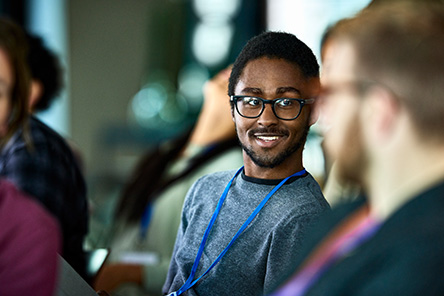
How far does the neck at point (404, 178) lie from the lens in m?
0.60

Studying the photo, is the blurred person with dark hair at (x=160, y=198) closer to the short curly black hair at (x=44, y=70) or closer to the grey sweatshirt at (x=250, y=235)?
the grey sweatshirt at (x=250, y=235)

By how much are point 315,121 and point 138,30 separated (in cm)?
552

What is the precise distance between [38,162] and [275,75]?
0.67m

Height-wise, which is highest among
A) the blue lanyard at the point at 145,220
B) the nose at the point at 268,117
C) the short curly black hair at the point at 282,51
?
the short curly black hair at the point at 282,51

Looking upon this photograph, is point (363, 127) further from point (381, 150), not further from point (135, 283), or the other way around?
point (135, 283)

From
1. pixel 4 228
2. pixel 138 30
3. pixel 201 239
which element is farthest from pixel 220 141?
pixel 138 30

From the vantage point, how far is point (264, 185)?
0.89 meters

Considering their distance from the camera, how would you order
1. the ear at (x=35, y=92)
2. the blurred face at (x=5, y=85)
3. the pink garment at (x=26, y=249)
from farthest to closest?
the ear at (x=35, y=92), the blurred face at (x=5, y=85), the pink garment at (x=26, y=249)

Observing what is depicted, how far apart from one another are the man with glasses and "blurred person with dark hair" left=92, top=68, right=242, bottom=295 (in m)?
0.23

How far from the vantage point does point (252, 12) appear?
4949 millimetres

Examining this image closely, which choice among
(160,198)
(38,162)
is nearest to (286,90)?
(38,162)

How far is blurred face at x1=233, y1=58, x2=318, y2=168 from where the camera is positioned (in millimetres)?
844

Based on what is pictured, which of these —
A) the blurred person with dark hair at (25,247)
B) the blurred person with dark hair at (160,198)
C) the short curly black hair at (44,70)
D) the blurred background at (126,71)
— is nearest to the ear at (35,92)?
the short curly black hair at (44,70)

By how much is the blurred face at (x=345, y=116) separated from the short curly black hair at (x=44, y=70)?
1.10 meters
